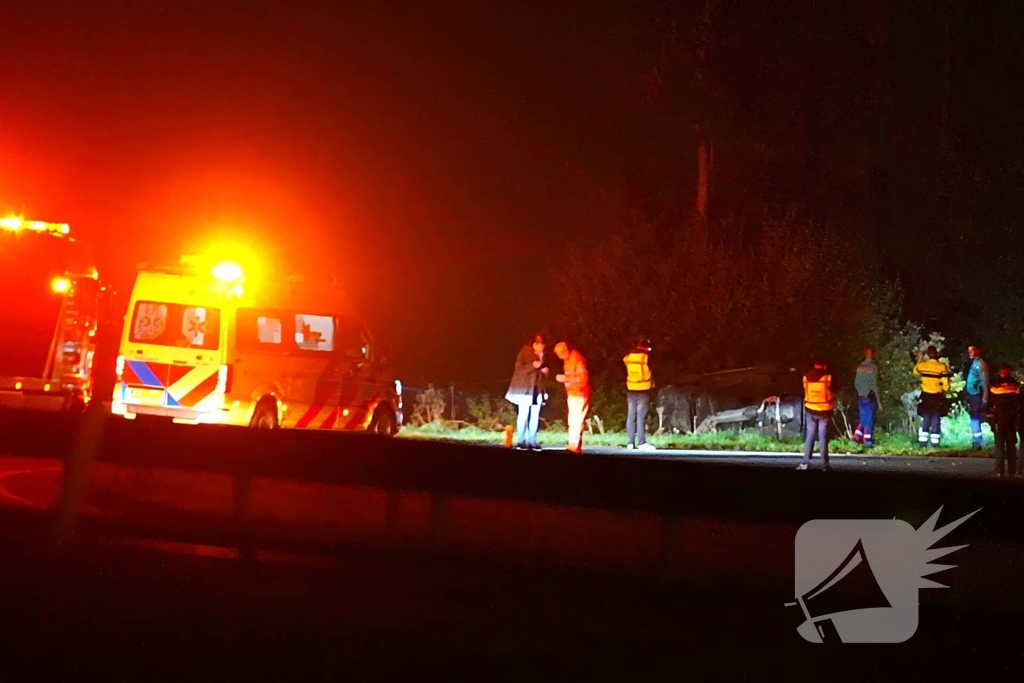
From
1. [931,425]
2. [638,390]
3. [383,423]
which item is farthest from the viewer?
[931,425]

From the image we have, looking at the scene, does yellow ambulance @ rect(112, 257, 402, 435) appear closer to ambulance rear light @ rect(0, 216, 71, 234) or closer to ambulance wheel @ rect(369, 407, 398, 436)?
ambulance wheel @ rect(369, 407, 398, 436)

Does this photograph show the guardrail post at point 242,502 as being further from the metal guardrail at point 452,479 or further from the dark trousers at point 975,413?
the dark trousers at point 975,413

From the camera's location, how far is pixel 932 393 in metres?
19.2

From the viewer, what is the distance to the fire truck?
54.1ft

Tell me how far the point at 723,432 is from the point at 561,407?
380 centimetres

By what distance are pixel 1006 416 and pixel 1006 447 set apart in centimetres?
39

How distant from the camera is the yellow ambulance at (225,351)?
15.3 meters

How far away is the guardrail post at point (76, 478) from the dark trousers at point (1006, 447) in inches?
405

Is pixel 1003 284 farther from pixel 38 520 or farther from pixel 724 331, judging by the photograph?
pixel 38 520

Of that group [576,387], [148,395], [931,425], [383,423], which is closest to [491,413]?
[383,423]

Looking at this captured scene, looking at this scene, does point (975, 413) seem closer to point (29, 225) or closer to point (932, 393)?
point (932, 393)

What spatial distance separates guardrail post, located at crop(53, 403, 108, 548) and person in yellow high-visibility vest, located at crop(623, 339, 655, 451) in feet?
27.9

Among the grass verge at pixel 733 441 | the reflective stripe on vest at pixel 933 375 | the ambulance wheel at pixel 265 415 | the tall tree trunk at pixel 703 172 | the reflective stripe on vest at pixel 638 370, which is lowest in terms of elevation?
the ambulance wheel at pixel 265 415

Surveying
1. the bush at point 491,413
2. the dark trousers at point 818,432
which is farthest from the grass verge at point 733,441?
the dark trousers at point 818,432
